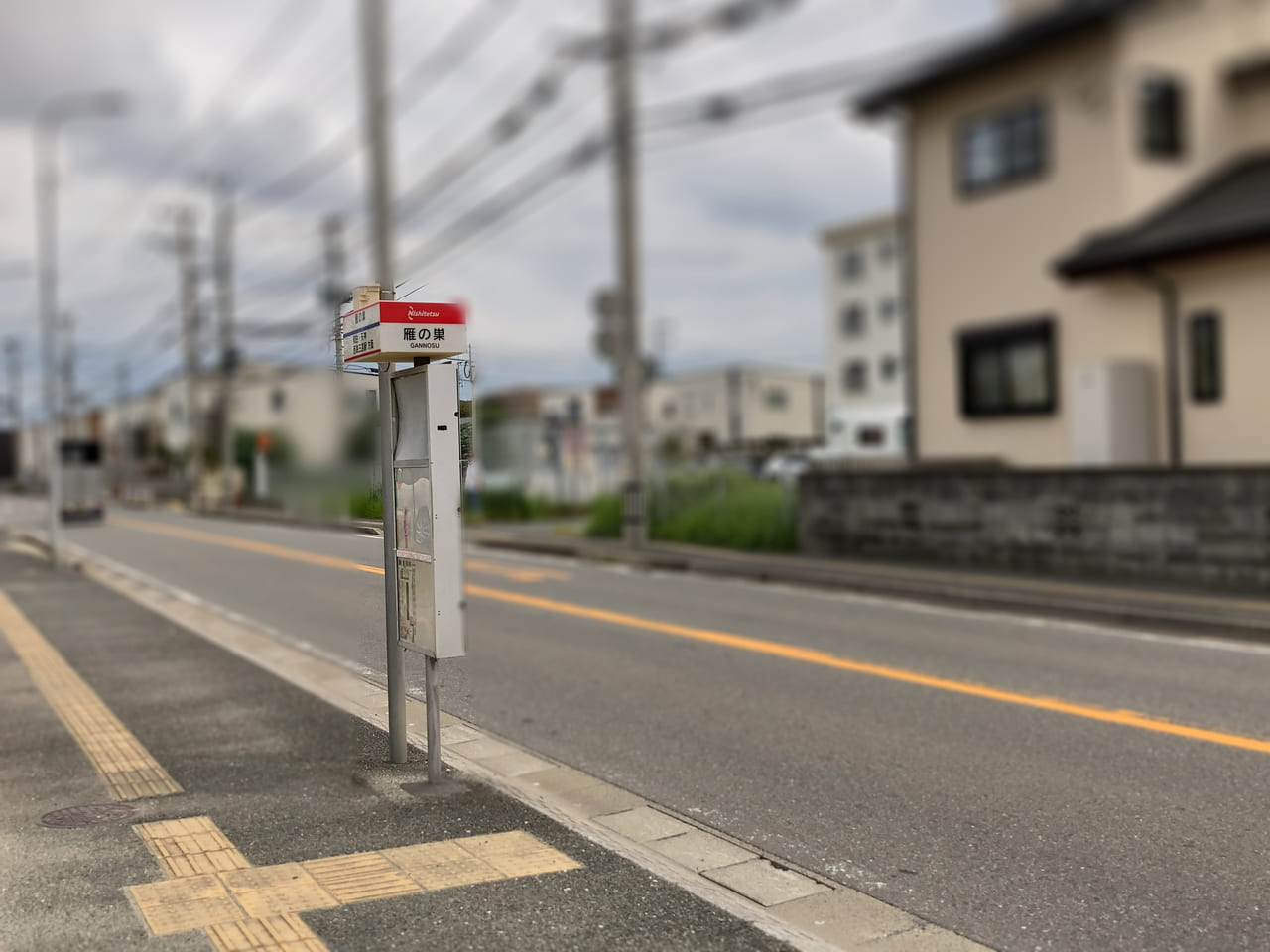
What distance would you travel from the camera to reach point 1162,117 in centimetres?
1834

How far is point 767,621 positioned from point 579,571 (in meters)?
6.12

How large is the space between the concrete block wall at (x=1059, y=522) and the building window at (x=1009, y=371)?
3591 millimetres

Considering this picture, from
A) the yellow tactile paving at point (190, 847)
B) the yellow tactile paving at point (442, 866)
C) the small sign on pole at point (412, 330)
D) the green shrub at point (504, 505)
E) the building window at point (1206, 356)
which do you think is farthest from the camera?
the green shrub at point (504, 505)

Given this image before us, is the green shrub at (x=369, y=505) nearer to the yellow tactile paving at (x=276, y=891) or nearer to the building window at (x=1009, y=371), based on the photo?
the yellow tactile paving at (x=276, y=891)

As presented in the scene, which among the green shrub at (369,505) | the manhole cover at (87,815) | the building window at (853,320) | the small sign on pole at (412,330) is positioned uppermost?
the building window at (853,320)

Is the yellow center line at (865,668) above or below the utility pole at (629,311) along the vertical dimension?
below

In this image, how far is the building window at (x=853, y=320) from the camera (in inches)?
2344

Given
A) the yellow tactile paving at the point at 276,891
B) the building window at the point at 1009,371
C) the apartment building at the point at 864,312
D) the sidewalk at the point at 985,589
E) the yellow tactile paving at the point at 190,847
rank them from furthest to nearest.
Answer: the apartment building at the point at 864,312 → the building window at the point at 1009,371 → the sidewalk at the point at 985,589 → the yellow tactile paving at the point at 190,847 → the yellow tactile paving at the point at 276,891

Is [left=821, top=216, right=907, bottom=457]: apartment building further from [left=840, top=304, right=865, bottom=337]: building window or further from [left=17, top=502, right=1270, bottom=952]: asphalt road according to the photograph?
[left=17, top=502, right=1270, bottom=952]: asphalt road

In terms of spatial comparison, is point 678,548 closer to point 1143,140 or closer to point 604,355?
point 604,355

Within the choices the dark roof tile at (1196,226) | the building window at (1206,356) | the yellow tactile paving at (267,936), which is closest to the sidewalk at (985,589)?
the building window at (1206,356)

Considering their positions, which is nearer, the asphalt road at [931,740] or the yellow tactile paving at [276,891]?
the yellow tactile paving at [276,891]

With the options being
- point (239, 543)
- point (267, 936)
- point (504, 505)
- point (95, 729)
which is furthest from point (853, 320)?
point (267, 936)

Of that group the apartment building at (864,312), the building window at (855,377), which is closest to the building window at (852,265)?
the apartment building at (864,312)
